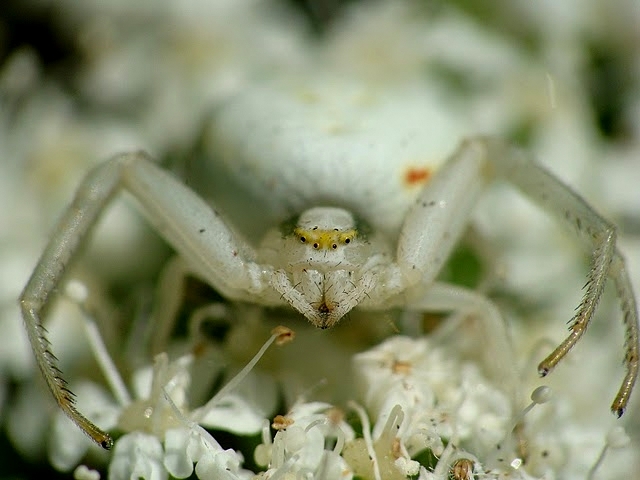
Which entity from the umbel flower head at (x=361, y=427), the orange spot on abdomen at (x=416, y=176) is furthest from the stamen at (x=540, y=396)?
the orange spot on abdomen at (x=416, y=176)

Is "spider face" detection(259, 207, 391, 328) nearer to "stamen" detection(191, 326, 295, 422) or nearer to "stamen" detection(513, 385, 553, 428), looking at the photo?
"stamen" detection(191, 326, 295, 422)

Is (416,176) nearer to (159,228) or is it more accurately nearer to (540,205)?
(540,205)

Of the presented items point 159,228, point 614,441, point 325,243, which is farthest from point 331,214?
point 614,441

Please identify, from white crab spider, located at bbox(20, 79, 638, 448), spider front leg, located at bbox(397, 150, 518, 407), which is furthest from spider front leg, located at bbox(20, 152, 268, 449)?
spider front leg, located at bbox(397, 150, 518, 407)

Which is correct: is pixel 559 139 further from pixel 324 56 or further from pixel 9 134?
pixel 9 134

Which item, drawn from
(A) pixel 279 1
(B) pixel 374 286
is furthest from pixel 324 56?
(B) pixel 374 286

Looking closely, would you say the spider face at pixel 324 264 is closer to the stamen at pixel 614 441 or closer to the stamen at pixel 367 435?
the stamen at pixel 367 435

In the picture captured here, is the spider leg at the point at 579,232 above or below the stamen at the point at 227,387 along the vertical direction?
above
